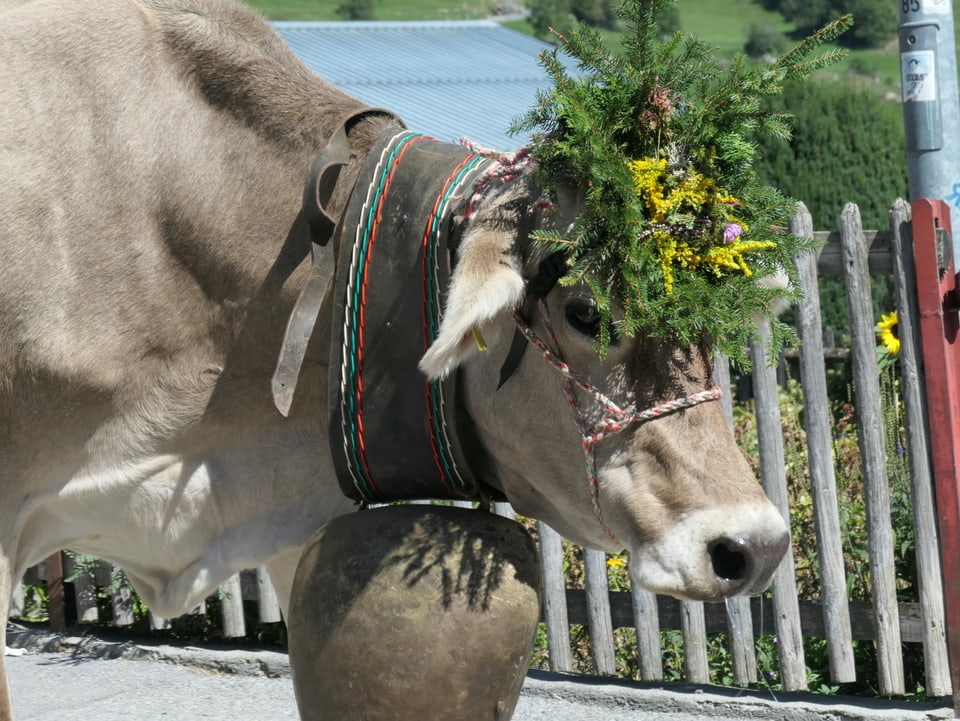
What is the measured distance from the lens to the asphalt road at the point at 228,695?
454cm

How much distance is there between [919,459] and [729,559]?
241 cm

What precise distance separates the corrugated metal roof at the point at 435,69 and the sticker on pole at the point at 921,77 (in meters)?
3.84

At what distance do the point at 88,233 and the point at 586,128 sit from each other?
41.6 inches

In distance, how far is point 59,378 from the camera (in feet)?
8.39

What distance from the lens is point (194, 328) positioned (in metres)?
2.65

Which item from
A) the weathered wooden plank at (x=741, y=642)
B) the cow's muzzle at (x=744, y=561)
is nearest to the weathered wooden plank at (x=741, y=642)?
the weathered wooden plank at (x=741, y=642)

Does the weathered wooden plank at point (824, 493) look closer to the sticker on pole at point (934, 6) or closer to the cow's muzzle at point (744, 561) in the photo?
the sticker on pole at point (934, 6)

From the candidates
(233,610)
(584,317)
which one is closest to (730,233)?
(584,317)

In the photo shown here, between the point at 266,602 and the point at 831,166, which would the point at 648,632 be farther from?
the point at 831,166

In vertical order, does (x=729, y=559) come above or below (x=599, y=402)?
below

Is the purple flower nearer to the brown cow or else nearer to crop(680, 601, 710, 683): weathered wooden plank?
the brown cow

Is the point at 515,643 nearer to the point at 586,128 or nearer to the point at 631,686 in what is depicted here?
the point at 586,128

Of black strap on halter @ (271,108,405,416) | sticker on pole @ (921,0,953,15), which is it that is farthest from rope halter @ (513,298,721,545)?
sticker on pole @ (921,0,953,15)

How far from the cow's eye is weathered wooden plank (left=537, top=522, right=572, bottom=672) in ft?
9.22
